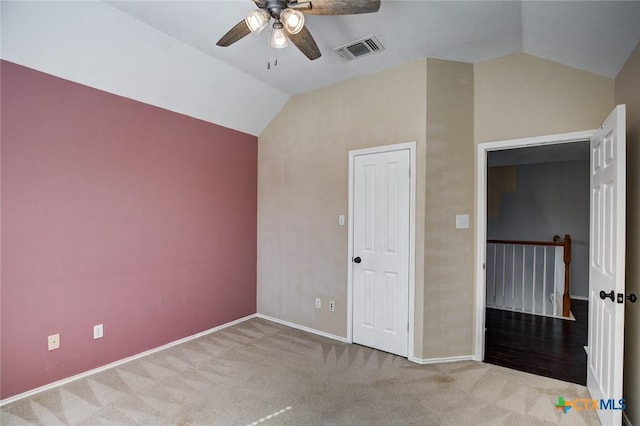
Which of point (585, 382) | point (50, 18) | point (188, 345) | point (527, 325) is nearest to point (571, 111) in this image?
point (585, 382)

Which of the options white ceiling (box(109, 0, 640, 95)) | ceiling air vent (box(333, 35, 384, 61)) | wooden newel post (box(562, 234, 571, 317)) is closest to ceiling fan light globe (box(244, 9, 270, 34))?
white ceiling (box(109, 0, 640, 95))

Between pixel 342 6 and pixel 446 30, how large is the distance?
1207 mm

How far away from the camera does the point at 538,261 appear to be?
5242 millimetres

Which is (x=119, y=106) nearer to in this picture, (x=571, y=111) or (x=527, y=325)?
(x=571, y=111)

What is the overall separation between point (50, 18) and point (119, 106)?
2.64 feet

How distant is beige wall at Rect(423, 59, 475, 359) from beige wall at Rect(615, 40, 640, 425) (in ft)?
3.58

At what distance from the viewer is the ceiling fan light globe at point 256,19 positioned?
1.75 metres

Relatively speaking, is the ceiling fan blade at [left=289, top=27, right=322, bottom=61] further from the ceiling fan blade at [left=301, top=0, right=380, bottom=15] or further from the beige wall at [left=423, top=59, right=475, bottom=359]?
the beige wall at [left=423, top=59, right=475, bottom=359]

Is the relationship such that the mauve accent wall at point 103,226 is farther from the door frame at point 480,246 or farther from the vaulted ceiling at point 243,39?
the door frame at point 480,246

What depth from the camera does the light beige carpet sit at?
2.16 metres

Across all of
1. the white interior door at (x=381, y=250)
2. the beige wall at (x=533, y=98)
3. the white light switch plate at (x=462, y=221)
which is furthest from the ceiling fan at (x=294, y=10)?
the white light switch plate at (x=462, y=221)

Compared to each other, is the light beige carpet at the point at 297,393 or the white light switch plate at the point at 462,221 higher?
Answer: the white light switch plate at the point at 462,221

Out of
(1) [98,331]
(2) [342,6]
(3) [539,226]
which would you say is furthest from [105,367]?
(3) [539,226]

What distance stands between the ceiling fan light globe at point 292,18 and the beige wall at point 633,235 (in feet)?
7.10
